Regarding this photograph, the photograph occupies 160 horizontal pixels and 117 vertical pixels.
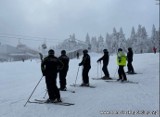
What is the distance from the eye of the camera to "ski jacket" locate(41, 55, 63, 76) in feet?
34.6

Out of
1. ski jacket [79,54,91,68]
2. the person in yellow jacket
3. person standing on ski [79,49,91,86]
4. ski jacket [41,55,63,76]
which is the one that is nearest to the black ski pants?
person standing on ski [79,49,91,86]

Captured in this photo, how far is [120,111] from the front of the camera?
938 cm

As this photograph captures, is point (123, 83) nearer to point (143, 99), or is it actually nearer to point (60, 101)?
point (143, 99)

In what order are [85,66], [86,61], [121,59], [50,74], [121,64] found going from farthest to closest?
[121,59]
[121,64]
[85,66]
[86,61]
[50,74]

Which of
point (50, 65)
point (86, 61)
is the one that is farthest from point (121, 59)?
point (50, 65)

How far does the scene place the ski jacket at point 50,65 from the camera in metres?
10.5

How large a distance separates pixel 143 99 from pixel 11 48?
111m

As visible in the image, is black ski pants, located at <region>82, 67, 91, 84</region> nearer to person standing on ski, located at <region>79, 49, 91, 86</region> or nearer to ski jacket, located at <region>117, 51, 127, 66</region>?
person standing on ski, located at <region>79, 49, 91, 86</region>

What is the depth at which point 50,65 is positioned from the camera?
10.6m

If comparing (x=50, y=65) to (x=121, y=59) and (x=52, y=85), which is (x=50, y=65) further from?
(x=121, y=59)

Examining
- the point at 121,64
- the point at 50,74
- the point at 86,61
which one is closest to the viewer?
the point at 50,74

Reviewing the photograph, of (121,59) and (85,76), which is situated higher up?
(121,59)

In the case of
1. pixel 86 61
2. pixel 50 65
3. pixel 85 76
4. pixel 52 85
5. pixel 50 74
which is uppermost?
pixel 86 61

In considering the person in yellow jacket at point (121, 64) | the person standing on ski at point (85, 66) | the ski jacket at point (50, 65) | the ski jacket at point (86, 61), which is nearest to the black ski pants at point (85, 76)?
the person standing on ski at point (85, 66)
